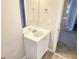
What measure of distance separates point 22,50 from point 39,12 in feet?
3.76

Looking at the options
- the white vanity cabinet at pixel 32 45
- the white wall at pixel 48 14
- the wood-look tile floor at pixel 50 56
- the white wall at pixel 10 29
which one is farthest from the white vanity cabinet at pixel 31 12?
the wood-look tile floor at pixel 50 56

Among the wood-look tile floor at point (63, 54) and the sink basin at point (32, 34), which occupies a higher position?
the sink basin at point (32, 34)

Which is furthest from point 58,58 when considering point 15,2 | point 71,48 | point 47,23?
point 15,2

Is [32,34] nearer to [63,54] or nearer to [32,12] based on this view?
[32,12]

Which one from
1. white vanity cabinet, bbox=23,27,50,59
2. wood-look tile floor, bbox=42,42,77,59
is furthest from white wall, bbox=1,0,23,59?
wood-look tile floor, bbox=42,42,77,59

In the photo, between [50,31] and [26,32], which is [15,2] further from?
[50,31]

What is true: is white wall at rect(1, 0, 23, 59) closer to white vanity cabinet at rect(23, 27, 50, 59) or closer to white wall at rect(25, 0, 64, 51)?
white vanity cabinet at rect(23, 27, 50, 59)

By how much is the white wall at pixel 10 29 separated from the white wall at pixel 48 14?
552 millimetres

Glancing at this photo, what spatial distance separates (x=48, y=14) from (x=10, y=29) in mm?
1274

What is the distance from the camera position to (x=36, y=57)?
7.38 feet

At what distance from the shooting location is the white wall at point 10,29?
1.50 meters

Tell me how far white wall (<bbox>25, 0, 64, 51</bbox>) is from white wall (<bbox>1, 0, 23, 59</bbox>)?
55 cm

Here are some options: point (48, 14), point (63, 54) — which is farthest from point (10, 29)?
point (63, 54)

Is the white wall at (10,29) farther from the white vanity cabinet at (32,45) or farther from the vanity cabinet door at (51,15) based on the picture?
the vanity cabinet door at (51,15)
